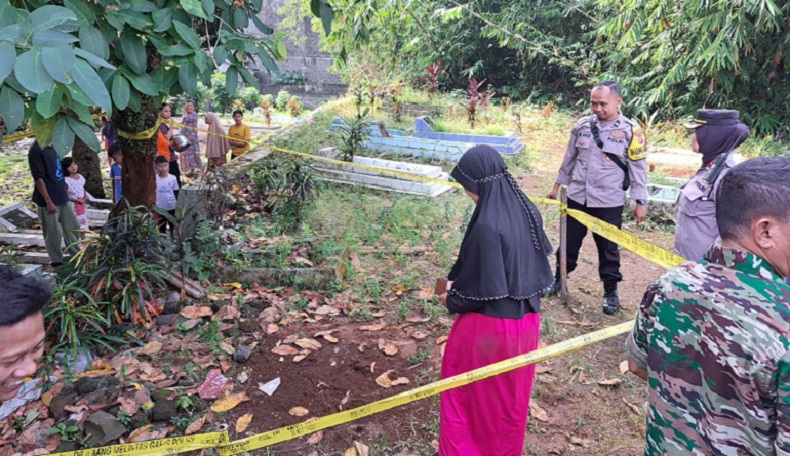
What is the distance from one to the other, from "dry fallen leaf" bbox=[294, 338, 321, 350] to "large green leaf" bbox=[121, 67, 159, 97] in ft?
6.90

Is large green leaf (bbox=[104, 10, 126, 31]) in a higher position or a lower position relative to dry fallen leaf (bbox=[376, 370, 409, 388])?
higher

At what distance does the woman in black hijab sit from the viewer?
2582 mm

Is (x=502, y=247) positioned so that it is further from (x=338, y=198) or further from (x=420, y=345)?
(x=338, y=198)

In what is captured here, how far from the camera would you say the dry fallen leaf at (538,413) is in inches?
137

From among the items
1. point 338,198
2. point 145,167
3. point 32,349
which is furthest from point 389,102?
point 32,349

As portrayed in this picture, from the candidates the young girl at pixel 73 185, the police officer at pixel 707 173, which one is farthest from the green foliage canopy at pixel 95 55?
the young girl at pixel 73 185

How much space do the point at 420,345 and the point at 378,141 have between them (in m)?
6.15

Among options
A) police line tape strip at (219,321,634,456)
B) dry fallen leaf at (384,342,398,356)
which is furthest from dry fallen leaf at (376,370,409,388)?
police line tape strip at (219,321,634,456)

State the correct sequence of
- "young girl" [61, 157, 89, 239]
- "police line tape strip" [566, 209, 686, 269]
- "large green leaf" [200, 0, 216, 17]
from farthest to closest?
"young girl" [61, 157, 89, 239] < "police line tape strip" [566, 209, 686, 269] < "large green leaf" [200, 0, 216, 17]

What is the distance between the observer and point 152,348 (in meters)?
4.09

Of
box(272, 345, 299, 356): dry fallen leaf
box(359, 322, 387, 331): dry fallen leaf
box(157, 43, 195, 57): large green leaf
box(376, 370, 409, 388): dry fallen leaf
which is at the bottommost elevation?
box(376, 370, 409, 388): dry fallen leaf

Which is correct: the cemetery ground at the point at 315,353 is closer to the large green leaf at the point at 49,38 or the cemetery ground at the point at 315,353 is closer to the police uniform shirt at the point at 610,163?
the police uniform shirt at the point at 610,163

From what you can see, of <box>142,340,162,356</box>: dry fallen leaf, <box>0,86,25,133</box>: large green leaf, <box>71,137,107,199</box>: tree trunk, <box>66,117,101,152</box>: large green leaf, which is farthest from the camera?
<box>71,137,107,199</box>: tree trunk

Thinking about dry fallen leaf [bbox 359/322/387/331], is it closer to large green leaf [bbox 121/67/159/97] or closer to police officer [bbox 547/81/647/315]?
police officer [bbox 547/81/647/315]
